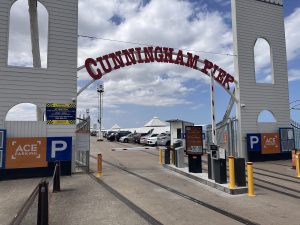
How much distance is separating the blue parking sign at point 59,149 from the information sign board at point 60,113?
2.68 feet

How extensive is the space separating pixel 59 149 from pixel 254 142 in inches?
485

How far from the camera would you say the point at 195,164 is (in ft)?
44.0

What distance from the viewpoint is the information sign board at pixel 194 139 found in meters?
13.2

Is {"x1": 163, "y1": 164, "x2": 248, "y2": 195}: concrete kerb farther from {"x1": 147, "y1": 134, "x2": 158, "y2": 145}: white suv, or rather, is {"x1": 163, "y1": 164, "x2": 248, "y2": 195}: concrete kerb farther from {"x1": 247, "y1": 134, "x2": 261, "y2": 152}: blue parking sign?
{"x1": 147, "y1": 134, "x2": 158, "y2": 145}: white suv

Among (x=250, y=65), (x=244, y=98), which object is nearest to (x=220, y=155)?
(x=244, y=98)

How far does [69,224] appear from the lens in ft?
21.9

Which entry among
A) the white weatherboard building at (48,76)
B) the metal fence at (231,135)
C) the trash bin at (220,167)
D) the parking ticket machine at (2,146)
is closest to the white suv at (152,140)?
the metal fence at (231,135)

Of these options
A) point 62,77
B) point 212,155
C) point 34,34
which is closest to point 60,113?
point 62,77

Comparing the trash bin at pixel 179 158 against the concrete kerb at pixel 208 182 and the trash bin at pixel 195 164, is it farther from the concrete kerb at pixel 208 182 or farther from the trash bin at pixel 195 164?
the trash bin at pixel 195 164

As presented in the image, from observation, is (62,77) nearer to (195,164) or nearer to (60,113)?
(60,113)

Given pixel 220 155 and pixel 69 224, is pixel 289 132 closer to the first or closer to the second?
pixel 220 155

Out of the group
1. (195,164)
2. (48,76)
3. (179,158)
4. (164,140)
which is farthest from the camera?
(164,140)

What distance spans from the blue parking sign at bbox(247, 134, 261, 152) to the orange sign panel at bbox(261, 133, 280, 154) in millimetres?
358

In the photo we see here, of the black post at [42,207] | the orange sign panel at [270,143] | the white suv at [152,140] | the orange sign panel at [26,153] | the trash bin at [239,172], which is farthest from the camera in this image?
the white suv at [152,140]
